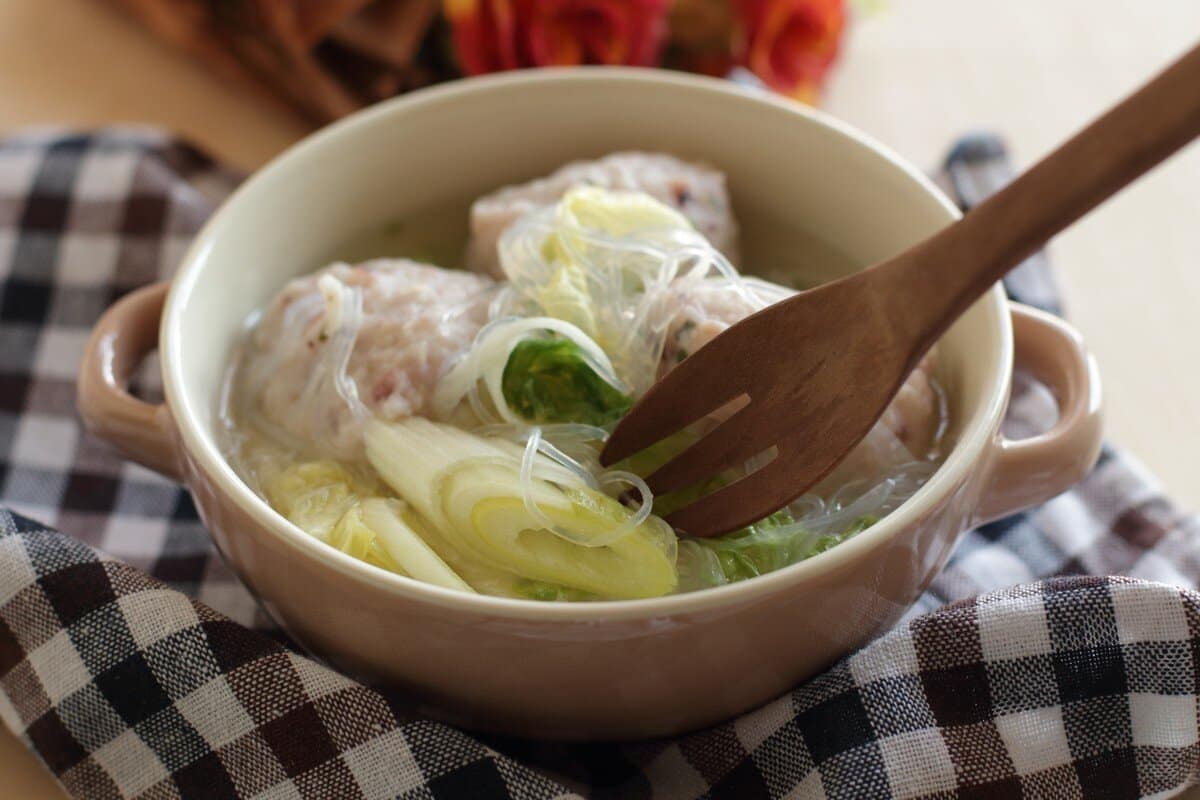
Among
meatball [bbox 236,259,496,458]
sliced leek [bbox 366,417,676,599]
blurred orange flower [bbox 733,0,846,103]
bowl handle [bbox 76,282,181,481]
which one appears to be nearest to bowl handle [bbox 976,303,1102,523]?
sliced leek [bbox 366,417,676,599]

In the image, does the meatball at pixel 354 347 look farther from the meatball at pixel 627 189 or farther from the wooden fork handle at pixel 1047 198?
the wooden fork handle at pixel 1047 198

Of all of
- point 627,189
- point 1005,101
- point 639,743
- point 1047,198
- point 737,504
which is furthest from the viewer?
point 1005,101

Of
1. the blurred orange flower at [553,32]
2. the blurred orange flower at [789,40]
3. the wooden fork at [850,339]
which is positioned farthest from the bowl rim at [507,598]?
the blurred orange flower at [789,40]

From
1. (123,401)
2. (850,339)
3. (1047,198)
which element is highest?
(1047,198)

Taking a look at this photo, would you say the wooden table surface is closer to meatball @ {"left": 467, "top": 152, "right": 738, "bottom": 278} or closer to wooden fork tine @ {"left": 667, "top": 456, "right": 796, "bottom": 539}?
meatball @ {"left": 467, "top": 152, "right": 738, "bottom": 278}

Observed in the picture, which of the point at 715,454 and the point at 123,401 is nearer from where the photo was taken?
the point at 715,454

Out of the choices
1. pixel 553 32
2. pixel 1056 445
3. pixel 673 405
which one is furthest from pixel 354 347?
pixel 553 32

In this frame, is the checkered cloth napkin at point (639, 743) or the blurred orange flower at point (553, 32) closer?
the checkered cloth napkin at point (639, 743)

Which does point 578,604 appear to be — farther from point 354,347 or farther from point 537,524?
point 354,347
